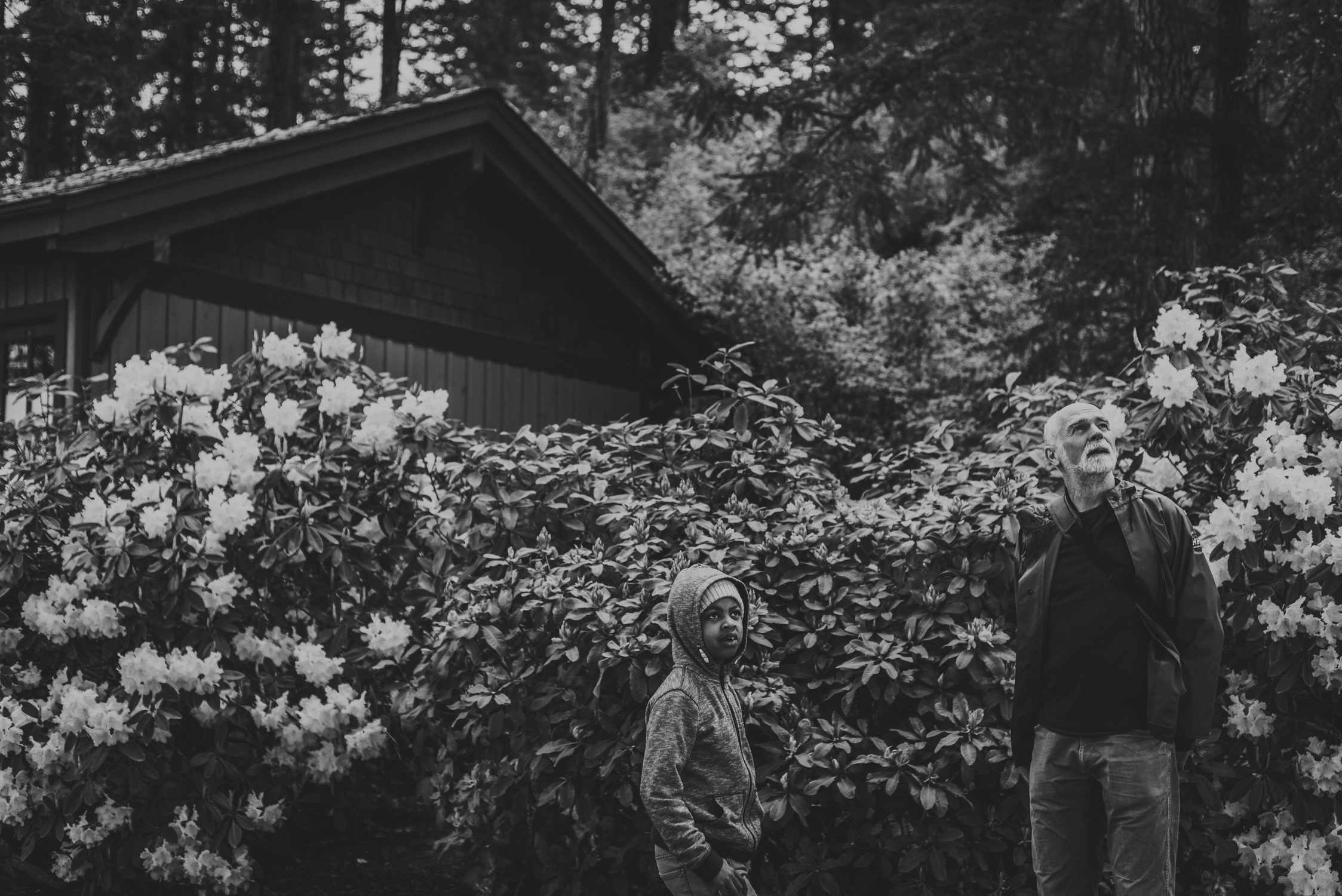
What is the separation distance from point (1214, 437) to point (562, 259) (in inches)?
312

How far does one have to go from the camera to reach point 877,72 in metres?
12.6

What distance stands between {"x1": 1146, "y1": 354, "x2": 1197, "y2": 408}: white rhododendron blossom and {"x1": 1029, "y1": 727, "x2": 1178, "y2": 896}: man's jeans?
7.00ft

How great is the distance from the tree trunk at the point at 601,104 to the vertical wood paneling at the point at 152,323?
526 inches

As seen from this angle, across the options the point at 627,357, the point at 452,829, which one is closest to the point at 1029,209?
the point at 627,357

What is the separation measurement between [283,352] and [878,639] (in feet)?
12.3

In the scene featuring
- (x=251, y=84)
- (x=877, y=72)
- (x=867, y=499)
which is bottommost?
(x=867, y=499)

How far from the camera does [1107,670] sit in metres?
3.84

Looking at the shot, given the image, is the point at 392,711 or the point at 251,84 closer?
the point at 392,711

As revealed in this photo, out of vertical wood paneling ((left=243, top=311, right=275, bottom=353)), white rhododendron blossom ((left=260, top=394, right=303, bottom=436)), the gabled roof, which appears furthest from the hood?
vertical wood paneling ((left=243, top=311, right=275, bottom=353))

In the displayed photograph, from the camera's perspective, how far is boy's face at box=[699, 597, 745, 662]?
12.0 ft

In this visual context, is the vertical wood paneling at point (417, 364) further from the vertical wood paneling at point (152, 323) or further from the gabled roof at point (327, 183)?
the vertical wood paneling at point (152, 323)

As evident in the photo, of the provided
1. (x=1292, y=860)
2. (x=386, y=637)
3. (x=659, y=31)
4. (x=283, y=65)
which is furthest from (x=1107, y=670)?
(x=659, y=31)

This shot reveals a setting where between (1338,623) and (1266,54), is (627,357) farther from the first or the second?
(1338,623)

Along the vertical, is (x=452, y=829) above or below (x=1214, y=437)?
below
